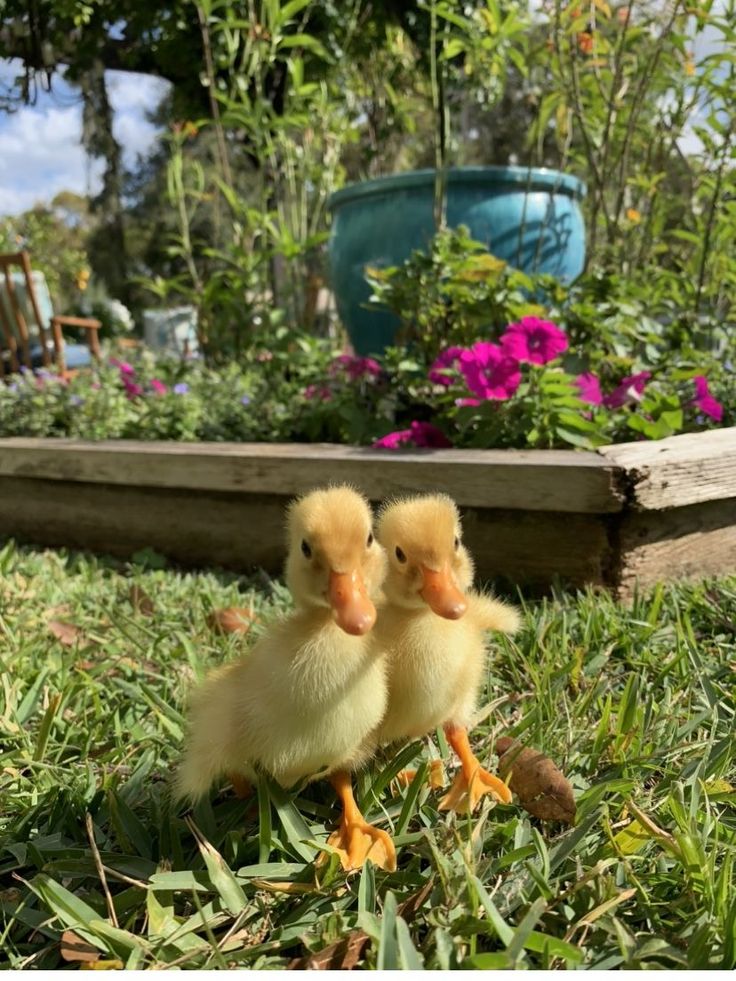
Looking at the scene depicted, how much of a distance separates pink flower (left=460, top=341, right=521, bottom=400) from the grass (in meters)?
0.64

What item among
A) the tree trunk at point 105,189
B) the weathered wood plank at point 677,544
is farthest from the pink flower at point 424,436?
the tree trunk at point 105,189

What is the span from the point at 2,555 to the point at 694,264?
2.92 meters

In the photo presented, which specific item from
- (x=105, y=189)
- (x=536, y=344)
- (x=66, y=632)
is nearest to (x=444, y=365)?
(x=536, y=344)

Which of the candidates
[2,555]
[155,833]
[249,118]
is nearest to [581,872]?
[155,833]

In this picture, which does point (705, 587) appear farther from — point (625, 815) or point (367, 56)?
point (367, 56)

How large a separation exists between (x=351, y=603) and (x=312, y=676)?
0.40 ft

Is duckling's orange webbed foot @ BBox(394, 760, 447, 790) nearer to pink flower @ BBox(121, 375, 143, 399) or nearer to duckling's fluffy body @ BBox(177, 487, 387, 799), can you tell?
duckling's fluffy body @ BBox(177, 487, 387, 799)

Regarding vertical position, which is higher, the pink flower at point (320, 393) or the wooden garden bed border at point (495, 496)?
the pink flower at point (320, 393)

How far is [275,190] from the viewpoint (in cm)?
420

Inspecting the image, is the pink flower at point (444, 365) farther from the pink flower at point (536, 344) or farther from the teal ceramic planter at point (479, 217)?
the teal ceramic planter at point (479, 217)

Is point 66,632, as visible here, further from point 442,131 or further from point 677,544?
point 442,131

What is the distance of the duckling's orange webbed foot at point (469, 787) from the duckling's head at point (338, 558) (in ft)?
0.96

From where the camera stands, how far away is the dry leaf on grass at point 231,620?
63.4 inches

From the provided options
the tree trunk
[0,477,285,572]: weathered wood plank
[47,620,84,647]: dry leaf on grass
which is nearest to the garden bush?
[0,477,285,572]: weathered wood plank
